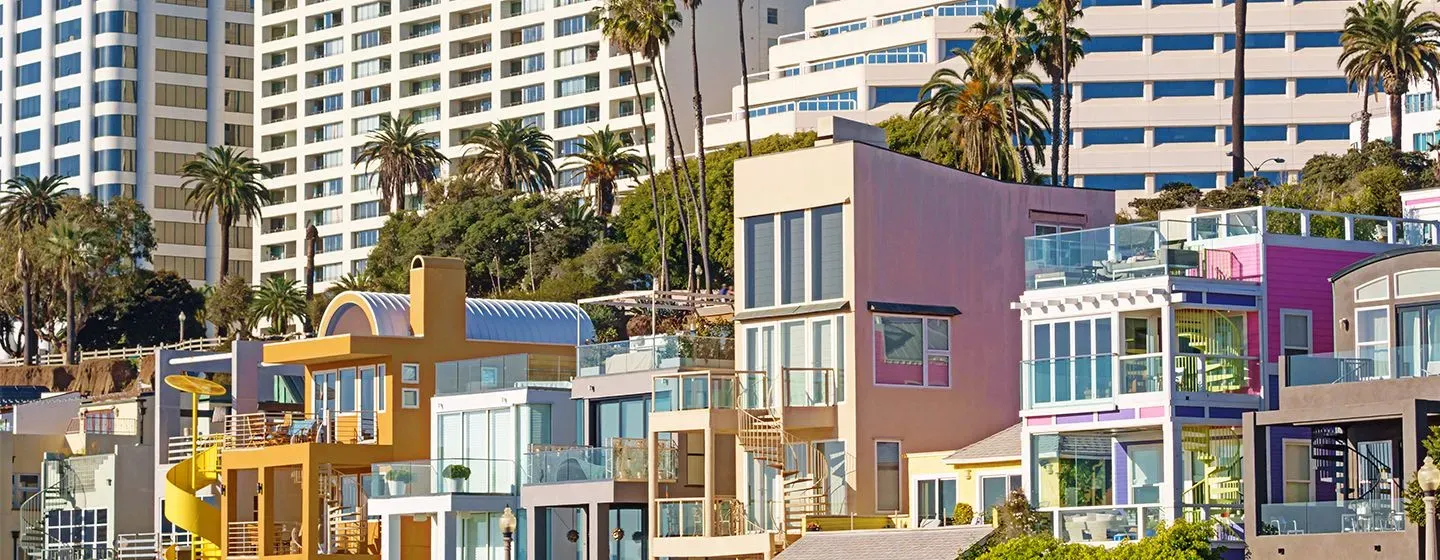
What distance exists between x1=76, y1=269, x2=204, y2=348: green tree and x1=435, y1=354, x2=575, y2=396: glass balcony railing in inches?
3136

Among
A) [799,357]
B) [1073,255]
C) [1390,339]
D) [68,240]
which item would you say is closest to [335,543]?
[799,357]

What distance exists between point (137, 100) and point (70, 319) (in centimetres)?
4414

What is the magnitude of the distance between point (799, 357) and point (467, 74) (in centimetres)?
10772

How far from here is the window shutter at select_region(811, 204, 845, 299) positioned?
54.0 metres

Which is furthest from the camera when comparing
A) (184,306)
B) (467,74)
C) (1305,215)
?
(467,74)

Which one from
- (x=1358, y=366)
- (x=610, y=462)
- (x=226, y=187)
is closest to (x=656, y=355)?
(x=610, y=462)

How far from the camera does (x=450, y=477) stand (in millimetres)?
60188

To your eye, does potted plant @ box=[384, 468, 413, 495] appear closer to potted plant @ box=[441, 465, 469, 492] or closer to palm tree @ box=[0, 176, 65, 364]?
potted plant @ box=[441, 465, 469, 492]

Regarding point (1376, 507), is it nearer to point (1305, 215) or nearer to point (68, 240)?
point (1305, 215)

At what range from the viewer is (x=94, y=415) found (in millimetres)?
81688

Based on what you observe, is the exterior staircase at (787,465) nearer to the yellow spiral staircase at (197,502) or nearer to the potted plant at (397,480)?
the potted plant at (397,480)

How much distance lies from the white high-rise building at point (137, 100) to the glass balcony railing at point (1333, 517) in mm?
133774

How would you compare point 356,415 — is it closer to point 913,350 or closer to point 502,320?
point 502,320

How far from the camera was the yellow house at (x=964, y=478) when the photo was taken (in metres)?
51.7
